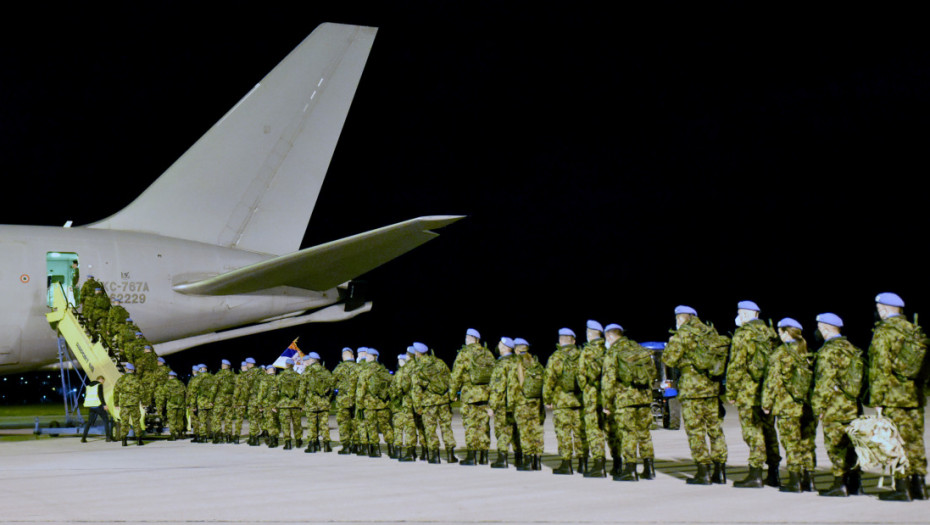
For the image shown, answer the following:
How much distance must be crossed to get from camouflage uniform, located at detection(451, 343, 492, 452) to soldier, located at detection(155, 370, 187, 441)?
8.28 m

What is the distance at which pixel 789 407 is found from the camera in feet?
29.7

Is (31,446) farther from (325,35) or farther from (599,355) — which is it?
(599,355)

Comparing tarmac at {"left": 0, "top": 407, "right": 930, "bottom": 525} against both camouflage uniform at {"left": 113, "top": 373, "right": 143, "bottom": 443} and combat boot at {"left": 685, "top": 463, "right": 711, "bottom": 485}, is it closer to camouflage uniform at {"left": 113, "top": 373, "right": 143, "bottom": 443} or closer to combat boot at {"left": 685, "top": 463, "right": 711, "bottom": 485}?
combat boot at {"left": 685, "top": 463, "right": 711, "bottom": 485}

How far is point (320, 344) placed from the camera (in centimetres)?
5047

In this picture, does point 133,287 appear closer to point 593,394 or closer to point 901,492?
point 593,394

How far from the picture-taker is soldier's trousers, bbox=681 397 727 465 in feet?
31.7

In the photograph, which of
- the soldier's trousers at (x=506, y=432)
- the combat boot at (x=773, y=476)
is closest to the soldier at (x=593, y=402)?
the soldier's trousers at (x=506, y=432)

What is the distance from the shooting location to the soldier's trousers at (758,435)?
9406mm

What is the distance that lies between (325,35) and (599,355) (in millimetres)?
12849

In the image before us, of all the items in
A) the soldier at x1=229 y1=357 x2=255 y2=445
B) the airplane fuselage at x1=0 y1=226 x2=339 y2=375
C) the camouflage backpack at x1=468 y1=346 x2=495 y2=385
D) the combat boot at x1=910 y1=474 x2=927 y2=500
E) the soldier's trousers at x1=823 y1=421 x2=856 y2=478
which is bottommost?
the combat boot at x1=910 y1=474 x2=927 y2=500

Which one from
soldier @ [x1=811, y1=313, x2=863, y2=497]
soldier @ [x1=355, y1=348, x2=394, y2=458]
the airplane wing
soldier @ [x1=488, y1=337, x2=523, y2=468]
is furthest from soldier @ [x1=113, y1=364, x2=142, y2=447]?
soldier @ [x1=811, y1=313, x2=863, y2=497]

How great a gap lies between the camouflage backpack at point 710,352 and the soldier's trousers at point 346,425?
675cm

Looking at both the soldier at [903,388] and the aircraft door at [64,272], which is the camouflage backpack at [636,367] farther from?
the aircraft door at [64,272]

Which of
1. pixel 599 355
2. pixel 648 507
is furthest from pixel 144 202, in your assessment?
pixel 648 507
